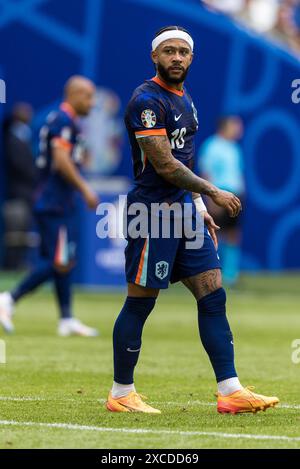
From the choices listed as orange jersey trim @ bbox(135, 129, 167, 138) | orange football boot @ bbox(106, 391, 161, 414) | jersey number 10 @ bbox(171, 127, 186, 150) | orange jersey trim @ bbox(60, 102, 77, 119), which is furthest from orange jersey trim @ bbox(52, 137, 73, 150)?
orange football boot @ bbox(106, 391, 161, 414)

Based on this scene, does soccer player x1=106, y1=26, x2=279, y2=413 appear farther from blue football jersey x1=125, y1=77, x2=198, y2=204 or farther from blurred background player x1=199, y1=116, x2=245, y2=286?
blurred background player x1=199, y1=116, x2=245, y2=286

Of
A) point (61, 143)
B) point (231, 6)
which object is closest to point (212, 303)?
A: point (61, 143)

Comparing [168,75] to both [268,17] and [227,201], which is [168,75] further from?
[268,17]

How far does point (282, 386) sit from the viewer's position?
29.2 ft

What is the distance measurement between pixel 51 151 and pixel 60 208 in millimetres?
595

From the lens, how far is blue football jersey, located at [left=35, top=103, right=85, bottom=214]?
12.6 meters

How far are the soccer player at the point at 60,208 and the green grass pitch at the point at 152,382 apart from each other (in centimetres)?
33

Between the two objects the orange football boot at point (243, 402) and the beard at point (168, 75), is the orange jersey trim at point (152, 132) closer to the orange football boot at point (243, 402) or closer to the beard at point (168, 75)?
the beard at point (168, 75)

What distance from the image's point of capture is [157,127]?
7.42 m

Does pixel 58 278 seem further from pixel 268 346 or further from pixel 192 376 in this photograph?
pixel 192 376

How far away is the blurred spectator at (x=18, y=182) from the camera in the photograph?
20.6 metres

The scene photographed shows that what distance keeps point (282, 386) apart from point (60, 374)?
69.1 inches

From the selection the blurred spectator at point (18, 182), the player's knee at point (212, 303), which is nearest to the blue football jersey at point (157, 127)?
the player's knee at point (212, 303)
